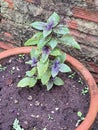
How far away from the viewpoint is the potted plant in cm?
192

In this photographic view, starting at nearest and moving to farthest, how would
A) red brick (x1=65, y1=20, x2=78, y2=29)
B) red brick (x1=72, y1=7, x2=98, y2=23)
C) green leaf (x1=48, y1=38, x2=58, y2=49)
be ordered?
green leaf (x1=48, y1=38, x2=58, y2=49)
red brick (x1=72, y1=7, x2=98, y2=23)
red brick (x1=65, y1=20, x2=78, y2=29)

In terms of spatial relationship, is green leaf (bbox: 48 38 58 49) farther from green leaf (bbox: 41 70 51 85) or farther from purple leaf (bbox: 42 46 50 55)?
green leaf (bbox: 41 70 51 85)

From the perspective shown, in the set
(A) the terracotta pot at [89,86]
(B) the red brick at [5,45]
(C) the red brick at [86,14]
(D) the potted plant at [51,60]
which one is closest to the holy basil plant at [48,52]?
(D) the potted plant at [51,60]

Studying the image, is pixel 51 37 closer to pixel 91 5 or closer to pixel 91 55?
pixel 91 5

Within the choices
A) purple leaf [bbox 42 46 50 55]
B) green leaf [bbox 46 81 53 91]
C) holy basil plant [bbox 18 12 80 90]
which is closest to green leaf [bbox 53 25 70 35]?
holy basil plant [bbox 18 12 80 90]

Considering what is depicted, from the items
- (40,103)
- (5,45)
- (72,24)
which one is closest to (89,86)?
(40,103)

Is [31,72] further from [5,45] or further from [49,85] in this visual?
[5,45]

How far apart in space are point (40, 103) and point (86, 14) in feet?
2.23

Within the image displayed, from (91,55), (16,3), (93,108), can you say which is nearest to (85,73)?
(93,108)

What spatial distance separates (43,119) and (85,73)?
1.25ft

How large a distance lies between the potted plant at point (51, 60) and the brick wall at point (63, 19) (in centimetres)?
38

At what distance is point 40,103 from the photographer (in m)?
2.05

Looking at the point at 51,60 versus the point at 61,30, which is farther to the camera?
the point at 51,60

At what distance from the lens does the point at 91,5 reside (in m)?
2.30
